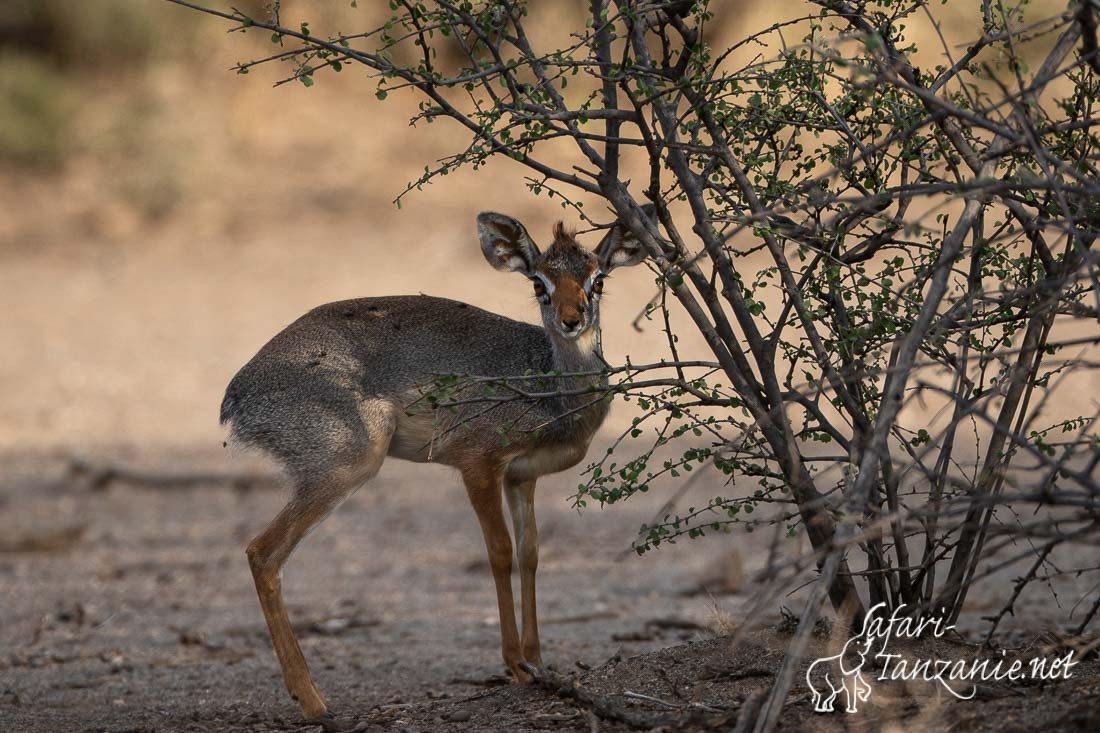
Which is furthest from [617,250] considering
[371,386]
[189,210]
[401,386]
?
[189,210]

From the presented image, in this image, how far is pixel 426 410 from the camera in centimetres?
674

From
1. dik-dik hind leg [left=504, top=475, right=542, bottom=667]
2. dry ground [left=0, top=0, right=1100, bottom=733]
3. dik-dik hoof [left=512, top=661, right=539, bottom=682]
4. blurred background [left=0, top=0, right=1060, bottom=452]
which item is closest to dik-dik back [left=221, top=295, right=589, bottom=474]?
dik-dik hind leg [left=504, top=475, right=542, bottom=667]

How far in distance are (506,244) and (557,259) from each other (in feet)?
0.93

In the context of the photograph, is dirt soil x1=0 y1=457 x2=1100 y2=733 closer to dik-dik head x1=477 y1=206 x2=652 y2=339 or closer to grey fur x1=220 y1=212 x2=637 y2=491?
grey fur x1=220 y1=212 x2=637 y2=491

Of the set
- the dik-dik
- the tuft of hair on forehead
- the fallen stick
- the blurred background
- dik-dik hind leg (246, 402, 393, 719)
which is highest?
the blurred background

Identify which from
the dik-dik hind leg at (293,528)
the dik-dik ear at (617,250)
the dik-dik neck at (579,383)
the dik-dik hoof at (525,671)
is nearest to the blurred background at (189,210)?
the dik-dik neck at (579,383)

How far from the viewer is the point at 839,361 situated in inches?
221

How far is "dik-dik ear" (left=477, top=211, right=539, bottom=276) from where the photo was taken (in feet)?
23.1

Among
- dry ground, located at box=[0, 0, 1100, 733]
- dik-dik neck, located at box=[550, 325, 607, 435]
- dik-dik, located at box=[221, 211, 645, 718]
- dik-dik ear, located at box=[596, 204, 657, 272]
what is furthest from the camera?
dik-dik ear, located at box=[596, 204, 657, 272]

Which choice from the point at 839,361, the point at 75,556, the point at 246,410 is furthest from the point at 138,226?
the point at 839,361

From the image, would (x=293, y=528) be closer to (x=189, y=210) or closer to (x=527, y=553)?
(x=527, y=553)

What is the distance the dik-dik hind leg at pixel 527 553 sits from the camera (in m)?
6.62

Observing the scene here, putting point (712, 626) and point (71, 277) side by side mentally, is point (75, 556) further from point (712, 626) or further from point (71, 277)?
point (71, 277)

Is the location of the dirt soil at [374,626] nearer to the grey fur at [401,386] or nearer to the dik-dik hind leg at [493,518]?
the dik-dik hind leg at [493,518]
